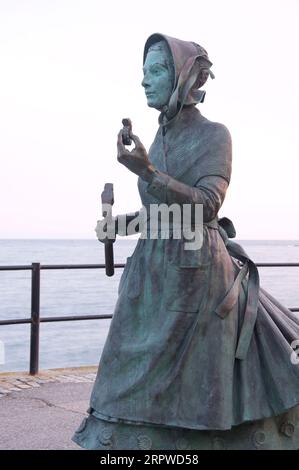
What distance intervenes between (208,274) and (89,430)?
3.15ft

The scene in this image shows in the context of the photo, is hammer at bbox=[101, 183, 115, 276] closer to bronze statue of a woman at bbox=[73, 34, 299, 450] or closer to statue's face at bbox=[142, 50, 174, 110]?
bronze statue of a woman at bbox=[73, 34, 299, 450]

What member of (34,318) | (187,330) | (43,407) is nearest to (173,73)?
(187,330)

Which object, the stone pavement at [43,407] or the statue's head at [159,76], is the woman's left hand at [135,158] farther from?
the stone pavement at [43,407]

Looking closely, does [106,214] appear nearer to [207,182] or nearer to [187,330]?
[207,182]

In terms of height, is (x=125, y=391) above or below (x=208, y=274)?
Answer: below

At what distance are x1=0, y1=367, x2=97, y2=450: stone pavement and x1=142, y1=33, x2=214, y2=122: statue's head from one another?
223cm

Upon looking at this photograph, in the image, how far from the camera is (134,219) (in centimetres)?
438

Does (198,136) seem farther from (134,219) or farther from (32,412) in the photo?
(32,412)

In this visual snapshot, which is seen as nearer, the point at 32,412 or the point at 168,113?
the point at 168,113

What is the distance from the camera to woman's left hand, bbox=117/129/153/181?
3738 millimetres

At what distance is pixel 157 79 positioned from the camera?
4133 millimetres

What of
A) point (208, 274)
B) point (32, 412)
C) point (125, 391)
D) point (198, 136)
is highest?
point (198, 136)
